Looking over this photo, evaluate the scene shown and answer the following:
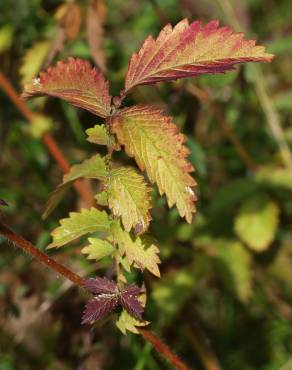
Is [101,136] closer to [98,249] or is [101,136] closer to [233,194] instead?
[98,249]

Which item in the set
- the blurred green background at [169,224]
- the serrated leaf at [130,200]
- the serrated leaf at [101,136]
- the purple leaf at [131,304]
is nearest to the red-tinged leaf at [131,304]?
the purple leaf at [131,304]

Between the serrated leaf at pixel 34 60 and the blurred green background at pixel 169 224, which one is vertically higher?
the serrated leaf at pixel 34 60

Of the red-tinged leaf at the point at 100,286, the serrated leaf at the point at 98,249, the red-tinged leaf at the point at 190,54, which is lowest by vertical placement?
the red-tinged leaf at the point at 100,286

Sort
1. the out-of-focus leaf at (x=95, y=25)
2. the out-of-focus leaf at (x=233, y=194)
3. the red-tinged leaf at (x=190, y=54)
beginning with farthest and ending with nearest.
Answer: the out-of-focus leaf at (x=233, y=194) → the out-of-focus leaf at (x=95, y=25) → the red-tinged leaf at (x=190, y=54)

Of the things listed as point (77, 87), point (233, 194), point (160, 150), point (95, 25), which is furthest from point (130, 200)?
point (233, 194)

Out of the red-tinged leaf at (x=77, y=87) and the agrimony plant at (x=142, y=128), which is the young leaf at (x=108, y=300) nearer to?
the agrimony plant at (x=142, y=128)

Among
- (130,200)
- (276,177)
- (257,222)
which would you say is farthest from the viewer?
(276,177)

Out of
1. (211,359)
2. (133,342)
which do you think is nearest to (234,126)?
(211,359)
